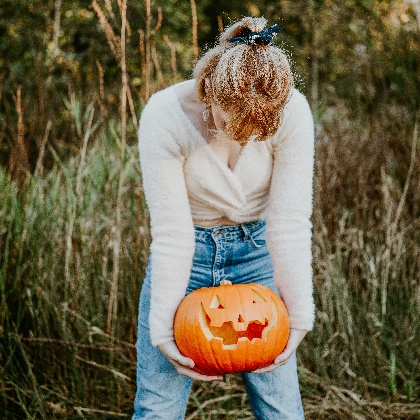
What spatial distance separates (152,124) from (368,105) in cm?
319

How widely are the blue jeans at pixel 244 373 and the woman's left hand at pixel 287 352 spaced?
0.10 feet

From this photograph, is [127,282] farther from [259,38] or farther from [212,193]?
[259,38]

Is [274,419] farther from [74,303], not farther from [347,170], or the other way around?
[347,170]

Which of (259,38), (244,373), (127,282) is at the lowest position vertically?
(244,373)

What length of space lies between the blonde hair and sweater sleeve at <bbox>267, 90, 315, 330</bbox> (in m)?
0.15

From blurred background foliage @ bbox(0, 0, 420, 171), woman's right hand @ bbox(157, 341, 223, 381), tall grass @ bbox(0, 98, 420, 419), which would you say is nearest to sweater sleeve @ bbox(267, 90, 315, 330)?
woman's right hand @ bbox(157, 341, 223, 381)

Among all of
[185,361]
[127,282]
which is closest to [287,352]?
[185,361]

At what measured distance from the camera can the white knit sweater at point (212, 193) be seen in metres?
1.39

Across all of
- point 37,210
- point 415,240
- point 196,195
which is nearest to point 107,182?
point 37,210

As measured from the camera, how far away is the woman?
4.36 ft

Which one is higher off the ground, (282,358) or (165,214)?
(165,214)

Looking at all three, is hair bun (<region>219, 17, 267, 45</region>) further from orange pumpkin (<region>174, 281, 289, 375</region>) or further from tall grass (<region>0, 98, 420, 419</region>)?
tall grass (<region>0, 98, 420, 419</region>)

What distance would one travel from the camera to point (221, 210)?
1.50 metres

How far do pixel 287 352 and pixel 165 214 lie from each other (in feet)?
1.63
